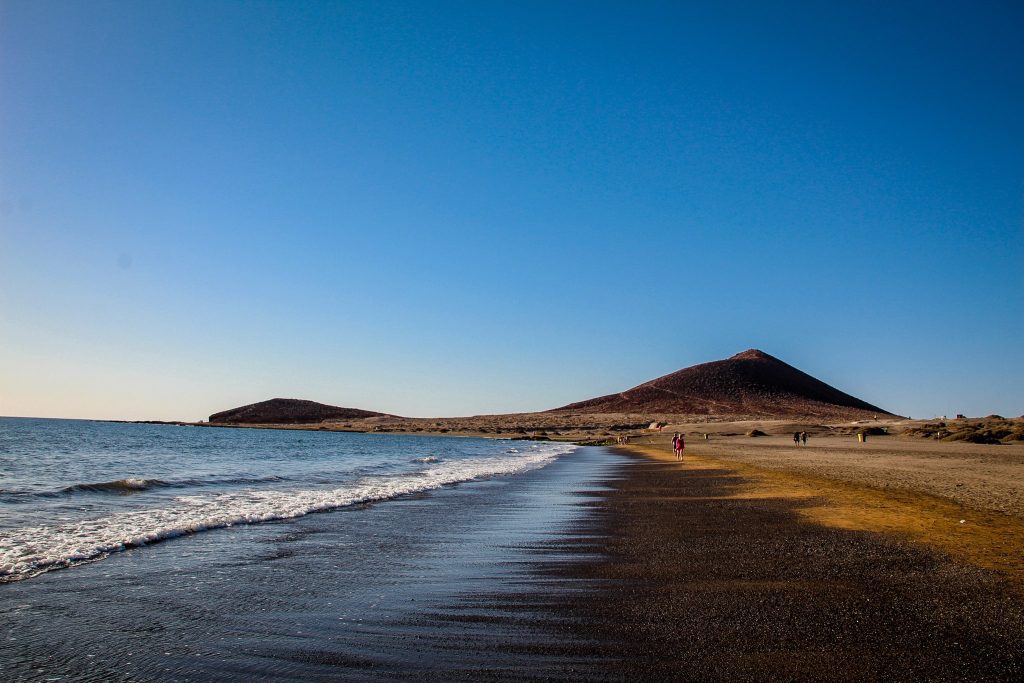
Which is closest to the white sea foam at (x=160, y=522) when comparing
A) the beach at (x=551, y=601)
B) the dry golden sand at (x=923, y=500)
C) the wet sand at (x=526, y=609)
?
the beach at (x=551, y=601)

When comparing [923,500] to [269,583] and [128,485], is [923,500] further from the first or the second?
[128,485]

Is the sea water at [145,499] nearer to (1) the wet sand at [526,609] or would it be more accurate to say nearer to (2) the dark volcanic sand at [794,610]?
(1) the wet sand at [526,609]

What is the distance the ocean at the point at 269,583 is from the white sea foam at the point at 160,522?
0.06 metres

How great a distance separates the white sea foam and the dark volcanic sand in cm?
886

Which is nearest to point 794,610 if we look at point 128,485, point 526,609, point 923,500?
point 526,609

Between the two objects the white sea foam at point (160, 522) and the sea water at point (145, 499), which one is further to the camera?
the sea water at point (145, 499)

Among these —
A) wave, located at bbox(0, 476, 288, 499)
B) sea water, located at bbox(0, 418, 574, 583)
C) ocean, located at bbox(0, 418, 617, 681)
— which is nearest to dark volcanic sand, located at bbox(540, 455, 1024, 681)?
ocean, located at bbox(0, 418, 617, 681)

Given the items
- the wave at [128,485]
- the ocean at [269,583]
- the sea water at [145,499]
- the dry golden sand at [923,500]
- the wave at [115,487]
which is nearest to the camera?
the ocean at [269,583]

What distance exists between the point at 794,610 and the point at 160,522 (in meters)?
14.2

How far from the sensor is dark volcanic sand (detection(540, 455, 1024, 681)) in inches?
228

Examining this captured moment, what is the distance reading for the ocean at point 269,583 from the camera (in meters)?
6.14

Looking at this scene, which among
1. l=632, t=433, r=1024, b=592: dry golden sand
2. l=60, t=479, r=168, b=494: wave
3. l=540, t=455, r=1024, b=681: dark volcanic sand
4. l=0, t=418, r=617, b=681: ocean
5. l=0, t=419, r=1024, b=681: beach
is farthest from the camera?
l=60, t=479, r=168, b=494: wave

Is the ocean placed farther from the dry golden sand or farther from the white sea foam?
the dry golden sand

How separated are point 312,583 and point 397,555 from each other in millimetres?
2315
